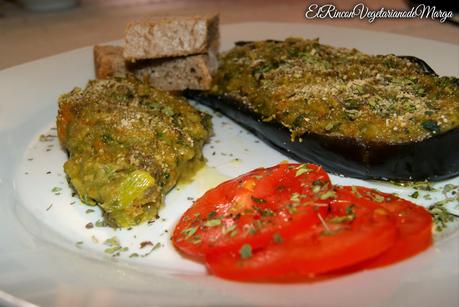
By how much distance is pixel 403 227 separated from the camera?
195cm

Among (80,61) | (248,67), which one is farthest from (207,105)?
(80,61)

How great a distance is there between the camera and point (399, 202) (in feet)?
6.95

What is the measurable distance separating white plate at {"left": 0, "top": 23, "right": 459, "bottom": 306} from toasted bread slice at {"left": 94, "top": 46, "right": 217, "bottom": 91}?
291 millimetres

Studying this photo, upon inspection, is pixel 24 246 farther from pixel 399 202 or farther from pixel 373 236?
pixel 399 202

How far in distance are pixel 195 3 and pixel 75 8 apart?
5.37 feet

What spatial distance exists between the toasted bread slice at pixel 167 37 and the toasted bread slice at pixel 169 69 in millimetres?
74

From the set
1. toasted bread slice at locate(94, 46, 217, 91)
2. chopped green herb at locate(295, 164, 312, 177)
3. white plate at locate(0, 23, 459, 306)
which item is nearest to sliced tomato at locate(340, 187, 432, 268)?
white plate at locate(0, 23, 459, 306)

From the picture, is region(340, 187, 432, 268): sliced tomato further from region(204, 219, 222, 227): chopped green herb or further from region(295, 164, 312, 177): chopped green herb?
region(204, 219, 222, 227): chopped green herb

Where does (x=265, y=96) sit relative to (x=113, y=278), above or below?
above

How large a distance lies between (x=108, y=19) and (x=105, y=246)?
4747 mm

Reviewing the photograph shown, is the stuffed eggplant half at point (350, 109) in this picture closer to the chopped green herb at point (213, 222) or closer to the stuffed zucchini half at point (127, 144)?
the stuffed zucchini half at point (127, 144)

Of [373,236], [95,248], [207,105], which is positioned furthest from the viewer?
[207,105]

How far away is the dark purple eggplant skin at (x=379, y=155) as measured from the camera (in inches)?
96.5

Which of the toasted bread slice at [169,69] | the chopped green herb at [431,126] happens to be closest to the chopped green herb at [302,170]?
the chopped green herb at [431,126]
